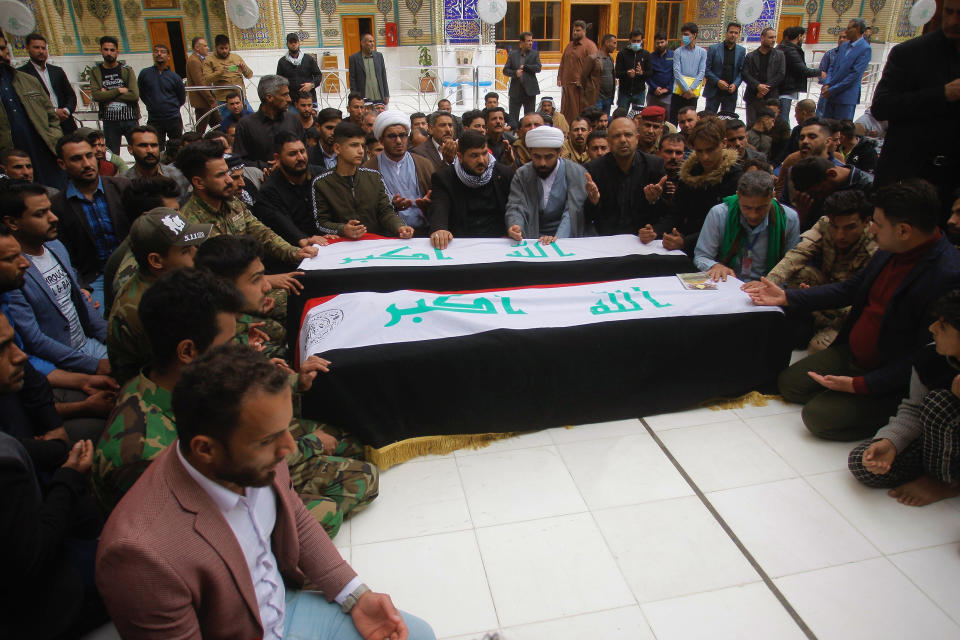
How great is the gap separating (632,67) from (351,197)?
628cm

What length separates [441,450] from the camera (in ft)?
8.68

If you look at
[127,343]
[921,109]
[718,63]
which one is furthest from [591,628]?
[718,63]

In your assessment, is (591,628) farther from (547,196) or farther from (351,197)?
(351,197)

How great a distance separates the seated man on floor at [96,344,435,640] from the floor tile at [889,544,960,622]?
201cm

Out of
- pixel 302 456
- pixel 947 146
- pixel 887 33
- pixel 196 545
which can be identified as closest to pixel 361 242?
pixel 302 456

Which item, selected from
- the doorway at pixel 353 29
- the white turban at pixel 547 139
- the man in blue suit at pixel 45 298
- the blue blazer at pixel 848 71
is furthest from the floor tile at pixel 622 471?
the doorway at pixel 353 29

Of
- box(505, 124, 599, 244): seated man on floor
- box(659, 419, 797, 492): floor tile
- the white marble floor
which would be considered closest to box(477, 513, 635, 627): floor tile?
the white marble floor

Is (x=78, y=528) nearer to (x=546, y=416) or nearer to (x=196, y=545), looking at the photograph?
(x=196, y=545)

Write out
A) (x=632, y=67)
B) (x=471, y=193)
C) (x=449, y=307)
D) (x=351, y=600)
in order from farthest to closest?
(x=632, y=67)
(x=471, y=193)
(x=449, y=307)
(x=351, y=600)

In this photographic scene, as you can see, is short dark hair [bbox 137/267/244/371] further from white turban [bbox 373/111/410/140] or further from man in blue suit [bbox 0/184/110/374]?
white turban [bbox 373/111/410/140]

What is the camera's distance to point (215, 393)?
116cm

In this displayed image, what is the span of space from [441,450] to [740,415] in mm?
1533

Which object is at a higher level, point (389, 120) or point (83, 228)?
point (389, 120)

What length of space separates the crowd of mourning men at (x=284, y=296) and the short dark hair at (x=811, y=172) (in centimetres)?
2
